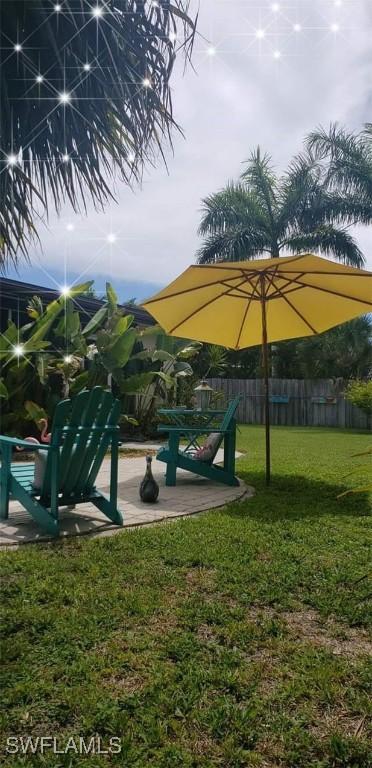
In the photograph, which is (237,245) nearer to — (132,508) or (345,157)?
(345,157)

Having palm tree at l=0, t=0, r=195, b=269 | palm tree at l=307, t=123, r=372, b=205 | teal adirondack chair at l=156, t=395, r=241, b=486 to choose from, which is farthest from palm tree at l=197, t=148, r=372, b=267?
palm tree at l=0, t=0, r=195, b=269

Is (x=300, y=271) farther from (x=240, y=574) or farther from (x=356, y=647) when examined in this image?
(x=356, y=647)

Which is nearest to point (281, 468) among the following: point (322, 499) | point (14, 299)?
point (322, 499)

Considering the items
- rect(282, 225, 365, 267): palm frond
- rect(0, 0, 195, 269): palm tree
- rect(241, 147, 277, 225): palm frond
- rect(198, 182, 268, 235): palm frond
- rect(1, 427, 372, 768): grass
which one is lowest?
rect(1, 427, 372, 768): grass

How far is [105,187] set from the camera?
11.2 ft

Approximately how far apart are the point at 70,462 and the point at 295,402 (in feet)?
62.4

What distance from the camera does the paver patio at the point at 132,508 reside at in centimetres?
421

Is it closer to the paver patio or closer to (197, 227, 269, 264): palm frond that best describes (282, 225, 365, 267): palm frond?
(197, 227, 269, 264): palm frond

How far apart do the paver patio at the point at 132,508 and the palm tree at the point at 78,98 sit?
222 centimetres

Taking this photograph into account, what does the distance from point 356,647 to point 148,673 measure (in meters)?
1.03

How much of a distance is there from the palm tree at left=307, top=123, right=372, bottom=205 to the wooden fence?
11.0 m

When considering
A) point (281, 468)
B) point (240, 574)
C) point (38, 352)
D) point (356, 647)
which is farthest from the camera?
point (38, 352)

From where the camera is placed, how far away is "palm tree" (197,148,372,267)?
85.5 ft

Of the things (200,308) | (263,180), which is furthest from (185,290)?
(263,180)
